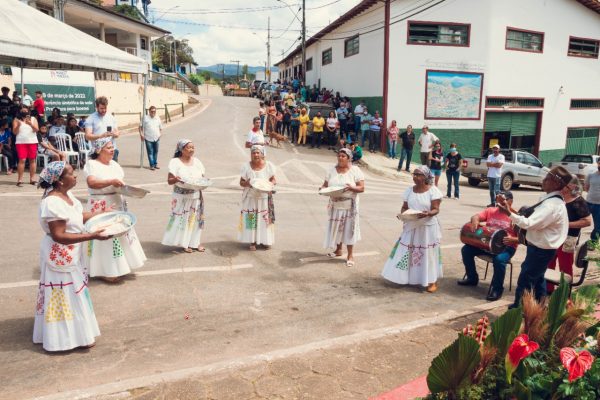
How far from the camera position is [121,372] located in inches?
181

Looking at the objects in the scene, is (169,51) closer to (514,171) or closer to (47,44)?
(514,171)

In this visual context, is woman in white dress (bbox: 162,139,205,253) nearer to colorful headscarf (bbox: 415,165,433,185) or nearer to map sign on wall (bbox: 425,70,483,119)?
colorful headscarf (bbox: 415,165,433,185)

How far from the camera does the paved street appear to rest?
4.79 metres

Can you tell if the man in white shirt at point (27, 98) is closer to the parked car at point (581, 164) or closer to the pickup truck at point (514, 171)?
the pickup truck at point (514, 171)

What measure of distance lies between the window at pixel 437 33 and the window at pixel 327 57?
10.0m

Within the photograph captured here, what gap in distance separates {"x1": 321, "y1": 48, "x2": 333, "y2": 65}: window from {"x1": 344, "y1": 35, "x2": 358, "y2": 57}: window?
327 centimetres

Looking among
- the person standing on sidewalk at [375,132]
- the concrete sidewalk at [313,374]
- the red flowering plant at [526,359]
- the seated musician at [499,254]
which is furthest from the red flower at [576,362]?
the person standing on sidewalk at [375,132]

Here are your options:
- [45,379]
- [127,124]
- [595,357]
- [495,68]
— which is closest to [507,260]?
[595,357]

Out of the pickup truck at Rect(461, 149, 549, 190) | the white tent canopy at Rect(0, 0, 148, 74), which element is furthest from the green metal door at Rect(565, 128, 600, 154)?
the white tent canopy at Rect(0, 0, 148, 74)

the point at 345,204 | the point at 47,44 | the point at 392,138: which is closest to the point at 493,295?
the point at 345,204

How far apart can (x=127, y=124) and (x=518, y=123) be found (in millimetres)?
21015

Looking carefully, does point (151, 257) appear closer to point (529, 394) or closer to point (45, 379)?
point (45, 379)

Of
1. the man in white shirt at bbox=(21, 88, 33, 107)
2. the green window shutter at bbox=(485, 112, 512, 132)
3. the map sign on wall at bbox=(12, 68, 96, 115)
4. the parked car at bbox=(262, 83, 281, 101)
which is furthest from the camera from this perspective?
the parked car at bbox=(262, 83, 281, 101)

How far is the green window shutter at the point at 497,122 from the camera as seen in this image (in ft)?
86.1
